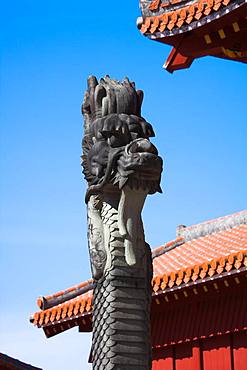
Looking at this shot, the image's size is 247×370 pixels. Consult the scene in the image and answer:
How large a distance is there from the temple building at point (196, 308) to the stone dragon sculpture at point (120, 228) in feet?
13.7

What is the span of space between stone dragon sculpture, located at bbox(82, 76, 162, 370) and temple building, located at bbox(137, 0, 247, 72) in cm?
243

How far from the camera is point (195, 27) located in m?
11.1

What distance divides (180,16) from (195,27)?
245mm

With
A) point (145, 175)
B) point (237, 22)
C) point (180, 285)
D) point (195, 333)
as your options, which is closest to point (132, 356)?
point (145, 175)

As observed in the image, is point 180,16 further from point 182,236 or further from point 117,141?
point 182,236

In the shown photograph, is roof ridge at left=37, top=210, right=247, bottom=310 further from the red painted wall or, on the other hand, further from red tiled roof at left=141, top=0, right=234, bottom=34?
red tiled roof at left=141, top=0, right=234, bottom=34

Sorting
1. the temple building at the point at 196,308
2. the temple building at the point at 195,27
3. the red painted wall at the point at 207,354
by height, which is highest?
the temple building at the point at 195,27

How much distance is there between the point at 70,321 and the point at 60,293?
1.01 meters

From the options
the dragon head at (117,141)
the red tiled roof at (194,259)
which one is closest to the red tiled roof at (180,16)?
the dragon head at (117,141)

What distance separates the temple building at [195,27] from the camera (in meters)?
10.9

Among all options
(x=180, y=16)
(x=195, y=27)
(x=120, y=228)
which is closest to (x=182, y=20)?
(x=180, y=16)

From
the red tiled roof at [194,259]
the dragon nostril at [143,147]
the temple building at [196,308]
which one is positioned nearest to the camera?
A: the dragon nostril at [143,147]

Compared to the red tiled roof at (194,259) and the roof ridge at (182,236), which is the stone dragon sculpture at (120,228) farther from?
the roof ridge at (182,236)

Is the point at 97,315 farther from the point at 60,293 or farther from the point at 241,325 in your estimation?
the point at 60,293
